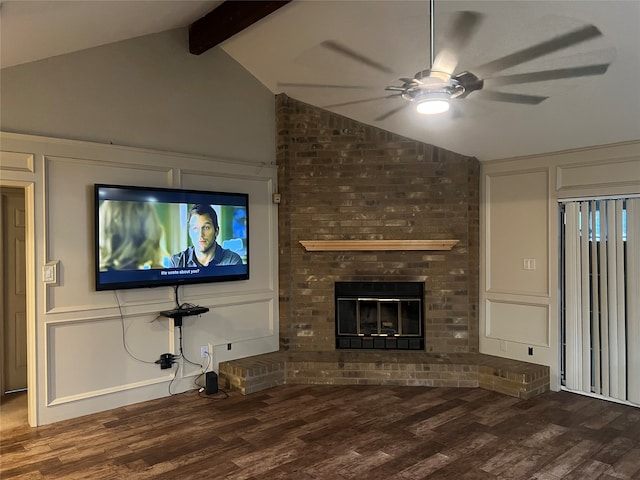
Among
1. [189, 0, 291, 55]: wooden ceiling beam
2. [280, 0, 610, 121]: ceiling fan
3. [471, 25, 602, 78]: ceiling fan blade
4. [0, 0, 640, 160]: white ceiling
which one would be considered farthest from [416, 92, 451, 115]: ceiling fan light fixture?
[189, 0, 291, 55]: wooden ceiling beam

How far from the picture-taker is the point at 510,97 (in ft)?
11.9

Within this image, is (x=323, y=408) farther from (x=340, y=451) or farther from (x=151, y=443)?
(x=151, y=443)

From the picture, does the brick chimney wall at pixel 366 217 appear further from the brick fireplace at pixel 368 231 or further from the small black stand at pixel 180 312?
the small black stand at pixel 180 312

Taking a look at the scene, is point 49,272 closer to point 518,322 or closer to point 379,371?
point 379,371

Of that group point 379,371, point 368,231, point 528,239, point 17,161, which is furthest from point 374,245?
point 17,161

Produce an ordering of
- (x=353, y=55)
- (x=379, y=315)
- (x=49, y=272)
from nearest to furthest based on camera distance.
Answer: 1. (x=49, y=272)
2. (x=353, y=55)
3. (x=379, y=315)

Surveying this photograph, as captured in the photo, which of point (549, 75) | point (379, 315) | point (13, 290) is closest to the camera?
point (549, 75)

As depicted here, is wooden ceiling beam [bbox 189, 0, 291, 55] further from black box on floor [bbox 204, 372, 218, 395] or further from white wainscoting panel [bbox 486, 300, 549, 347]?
white wainscoting panel [bbox 486, 300, 549, 347]

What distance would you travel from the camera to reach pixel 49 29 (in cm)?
301

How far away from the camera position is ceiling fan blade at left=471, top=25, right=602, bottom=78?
2744 mm

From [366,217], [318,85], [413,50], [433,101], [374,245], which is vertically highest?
[318,85]

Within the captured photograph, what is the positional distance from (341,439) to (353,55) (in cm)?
296

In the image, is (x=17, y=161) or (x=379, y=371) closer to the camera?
(x=17, y=161)

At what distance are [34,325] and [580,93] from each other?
441 centimetres
